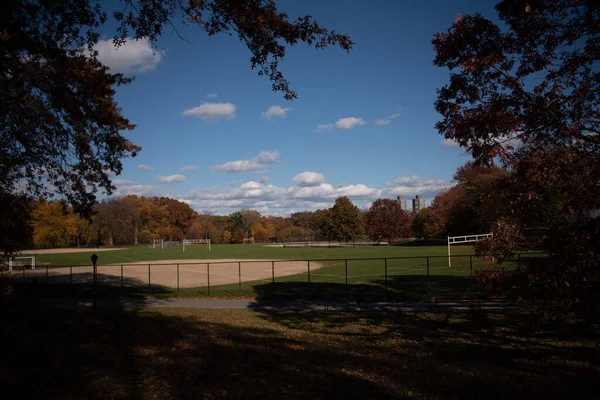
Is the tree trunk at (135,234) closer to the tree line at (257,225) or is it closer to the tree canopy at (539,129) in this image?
the tree line at (257,225)

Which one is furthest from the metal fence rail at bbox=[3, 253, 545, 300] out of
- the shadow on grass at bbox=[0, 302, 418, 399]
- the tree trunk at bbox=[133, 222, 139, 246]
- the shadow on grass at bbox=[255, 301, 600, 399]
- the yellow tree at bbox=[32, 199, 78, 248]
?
the tree trunk at bbox=[133, 222, 139, 246]

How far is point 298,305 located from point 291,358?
28.7 feet

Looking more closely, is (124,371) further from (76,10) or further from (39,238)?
(39,238)

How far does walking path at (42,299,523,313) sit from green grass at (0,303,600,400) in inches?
81.5

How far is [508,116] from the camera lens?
6266mm

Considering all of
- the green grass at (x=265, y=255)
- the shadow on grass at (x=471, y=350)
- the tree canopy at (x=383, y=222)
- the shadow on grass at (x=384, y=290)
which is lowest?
the green grass at (x=265, y=255)

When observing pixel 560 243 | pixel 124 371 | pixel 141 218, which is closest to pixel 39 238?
pixel 141 218

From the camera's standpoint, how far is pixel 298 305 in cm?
1742

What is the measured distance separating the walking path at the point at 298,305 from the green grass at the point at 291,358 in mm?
2071

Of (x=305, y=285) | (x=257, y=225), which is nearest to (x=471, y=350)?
(x=305, y=285)

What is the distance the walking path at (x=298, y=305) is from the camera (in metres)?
15.6

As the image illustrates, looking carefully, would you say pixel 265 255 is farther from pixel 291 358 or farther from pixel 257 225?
pixel 257 225

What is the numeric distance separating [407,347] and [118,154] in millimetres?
11340

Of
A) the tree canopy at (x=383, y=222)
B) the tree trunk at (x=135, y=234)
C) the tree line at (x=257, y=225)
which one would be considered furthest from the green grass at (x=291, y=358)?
the tree trunk at (x=135, y=234)
